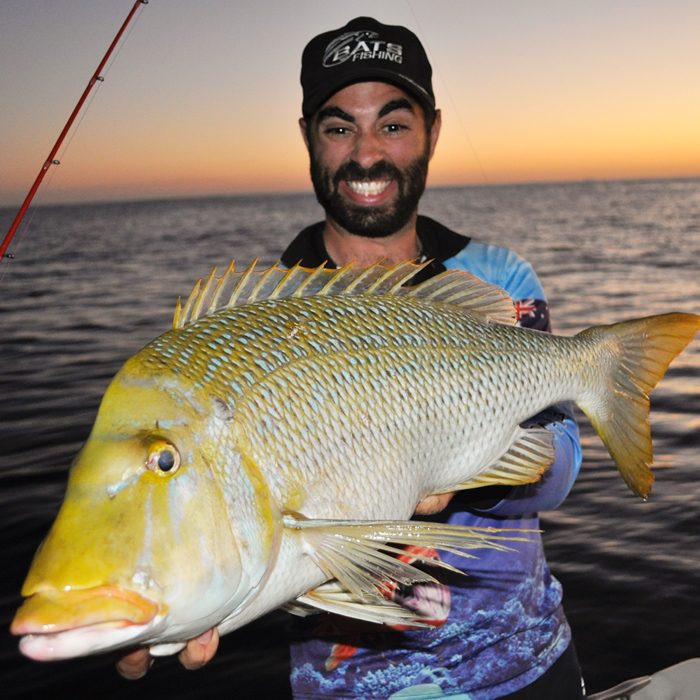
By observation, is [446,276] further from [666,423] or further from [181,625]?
[666,423]

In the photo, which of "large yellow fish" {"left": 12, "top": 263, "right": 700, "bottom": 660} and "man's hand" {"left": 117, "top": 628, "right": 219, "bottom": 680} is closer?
"large yellow fish" {"left": 12, "top": 263, "right": 700, "bottom": 660}

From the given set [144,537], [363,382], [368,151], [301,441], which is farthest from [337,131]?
[144,537]

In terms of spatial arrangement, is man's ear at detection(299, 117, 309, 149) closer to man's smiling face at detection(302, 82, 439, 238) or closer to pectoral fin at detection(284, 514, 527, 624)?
man's smiling face at detection(302, 82, 439, 238)

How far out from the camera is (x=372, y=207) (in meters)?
3.49

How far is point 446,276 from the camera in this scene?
259cm

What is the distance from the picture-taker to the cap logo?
342 cm

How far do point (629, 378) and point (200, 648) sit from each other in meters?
1.62

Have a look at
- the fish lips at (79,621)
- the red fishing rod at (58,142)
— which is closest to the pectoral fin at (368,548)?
the fish lips at (79,621)

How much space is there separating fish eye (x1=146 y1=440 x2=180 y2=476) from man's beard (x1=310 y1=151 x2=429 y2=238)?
1.92 m

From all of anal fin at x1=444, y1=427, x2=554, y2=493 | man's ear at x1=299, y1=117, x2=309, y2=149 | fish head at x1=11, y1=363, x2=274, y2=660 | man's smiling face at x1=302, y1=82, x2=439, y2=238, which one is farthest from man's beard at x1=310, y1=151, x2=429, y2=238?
fish head at x1=11, y1=363, x2=274, y2=660

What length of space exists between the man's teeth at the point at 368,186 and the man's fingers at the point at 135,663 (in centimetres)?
210

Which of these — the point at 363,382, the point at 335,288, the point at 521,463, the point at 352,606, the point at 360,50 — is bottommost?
the point at 352,606

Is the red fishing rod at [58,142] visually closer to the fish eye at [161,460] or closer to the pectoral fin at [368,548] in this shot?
the fish eye at [161,460]

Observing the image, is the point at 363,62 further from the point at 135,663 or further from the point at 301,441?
the point at 135,663
